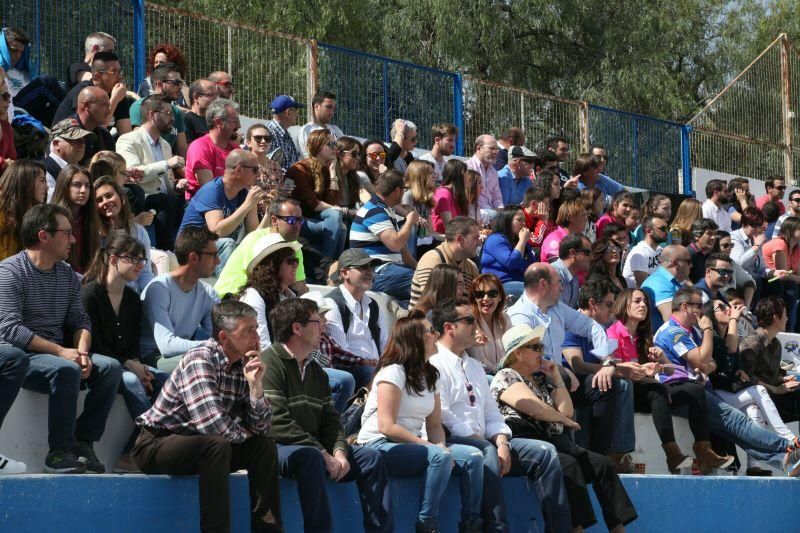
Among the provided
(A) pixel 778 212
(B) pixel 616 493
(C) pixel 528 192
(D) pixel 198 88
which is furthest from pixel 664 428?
(A) pixel 778 212

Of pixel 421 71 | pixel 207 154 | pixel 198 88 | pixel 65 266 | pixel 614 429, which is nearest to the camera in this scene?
pixel 65 266

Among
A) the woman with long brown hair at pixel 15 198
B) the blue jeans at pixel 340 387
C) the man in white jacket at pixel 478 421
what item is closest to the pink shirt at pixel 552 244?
the man in white jacket at pixel 478 421

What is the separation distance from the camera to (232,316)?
679cm

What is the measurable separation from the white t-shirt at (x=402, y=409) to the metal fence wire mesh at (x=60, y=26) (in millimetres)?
5873

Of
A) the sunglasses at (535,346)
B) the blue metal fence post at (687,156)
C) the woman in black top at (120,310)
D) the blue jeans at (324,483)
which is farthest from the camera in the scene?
the blue metal fence post at (687,156)

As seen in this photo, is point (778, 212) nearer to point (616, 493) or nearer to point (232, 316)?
point (616, 493)

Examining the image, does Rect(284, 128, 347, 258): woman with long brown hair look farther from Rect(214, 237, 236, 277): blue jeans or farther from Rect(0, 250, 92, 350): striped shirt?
Rect(0, 250, 92, 350): striped shirt

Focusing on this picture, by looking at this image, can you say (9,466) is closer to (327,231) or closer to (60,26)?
(327,231)

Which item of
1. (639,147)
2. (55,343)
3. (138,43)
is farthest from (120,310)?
(639,147)

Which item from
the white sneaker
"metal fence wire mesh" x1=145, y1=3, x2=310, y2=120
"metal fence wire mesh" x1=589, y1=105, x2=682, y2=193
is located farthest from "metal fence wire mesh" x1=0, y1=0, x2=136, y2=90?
"metal fence wire mesh" x1=589, y1=105, x2=682, y2=193

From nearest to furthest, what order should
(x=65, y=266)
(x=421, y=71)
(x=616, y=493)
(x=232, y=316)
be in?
1. (x=232, y=316)
2. (x=65, y=266)
3. (x=616, y=493)
4. (x=421, y=71)

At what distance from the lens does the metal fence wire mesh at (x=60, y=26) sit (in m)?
12.3

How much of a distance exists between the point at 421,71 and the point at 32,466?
10.3 metres

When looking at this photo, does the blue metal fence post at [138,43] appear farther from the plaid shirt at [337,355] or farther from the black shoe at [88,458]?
the black shoe at [88,458]
